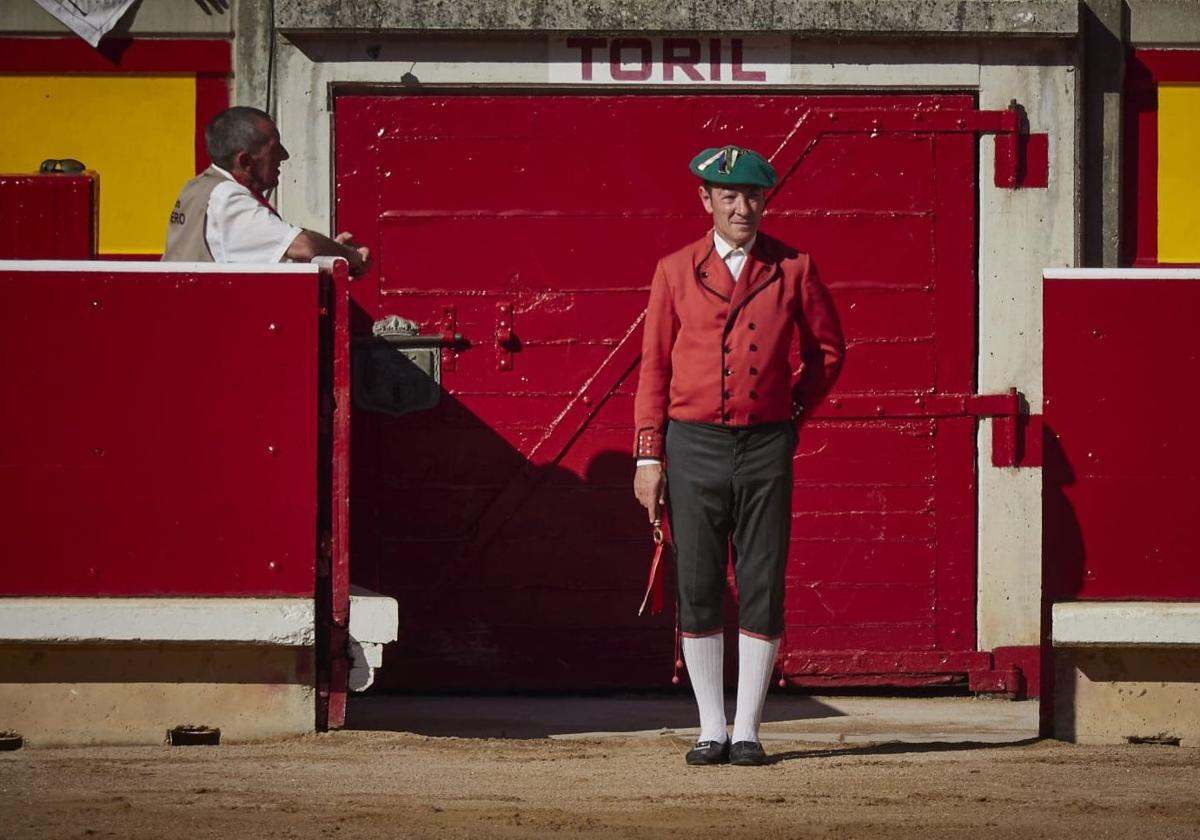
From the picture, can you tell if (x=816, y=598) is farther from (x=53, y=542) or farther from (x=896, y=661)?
(x=53, y=542)

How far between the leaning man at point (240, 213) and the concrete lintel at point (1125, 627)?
2.42 m

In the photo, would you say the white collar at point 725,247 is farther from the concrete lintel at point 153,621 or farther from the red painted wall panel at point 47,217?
the red painted wall panel at point 47,217

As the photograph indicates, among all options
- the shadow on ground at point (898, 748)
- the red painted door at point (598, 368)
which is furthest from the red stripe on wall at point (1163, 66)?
the shadow on ground at point (898, 748)

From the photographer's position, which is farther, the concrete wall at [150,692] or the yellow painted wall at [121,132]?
the yellow painted wall at [121,132]

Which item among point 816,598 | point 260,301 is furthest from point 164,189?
point 816,598

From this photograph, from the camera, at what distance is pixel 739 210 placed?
6.55m

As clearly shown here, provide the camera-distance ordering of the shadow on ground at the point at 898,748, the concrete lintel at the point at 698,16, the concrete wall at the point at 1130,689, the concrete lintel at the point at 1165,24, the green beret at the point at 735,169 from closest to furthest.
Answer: the green beret at the point at 735,169
the shadow on ground at the point at 898,748
the concrete wall at the point at 1130,689
the concrete lintel at the point at 698,16
the concrete lintel at the point at 1165,24

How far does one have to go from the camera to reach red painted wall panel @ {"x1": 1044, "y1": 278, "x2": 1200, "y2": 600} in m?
7.00

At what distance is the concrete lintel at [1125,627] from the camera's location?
6875 millimetres

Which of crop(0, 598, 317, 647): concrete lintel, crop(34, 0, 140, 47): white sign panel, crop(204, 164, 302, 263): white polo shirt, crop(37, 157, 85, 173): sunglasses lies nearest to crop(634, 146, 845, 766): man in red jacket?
crop(0, 598, 317, 647): concrete lintel

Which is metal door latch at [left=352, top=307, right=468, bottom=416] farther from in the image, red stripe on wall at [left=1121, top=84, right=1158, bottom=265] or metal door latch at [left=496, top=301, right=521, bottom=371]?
red stripe on wall at [left=1121, top=84, right=1158, bottom=265]

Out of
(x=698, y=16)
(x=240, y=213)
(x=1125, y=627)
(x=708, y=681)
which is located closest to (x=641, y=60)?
(x=698, y=16)

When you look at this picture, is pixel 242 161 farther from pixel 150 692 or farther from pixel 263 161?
pixel 150 692

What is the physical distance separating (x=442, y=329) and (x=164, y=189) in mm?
1133
